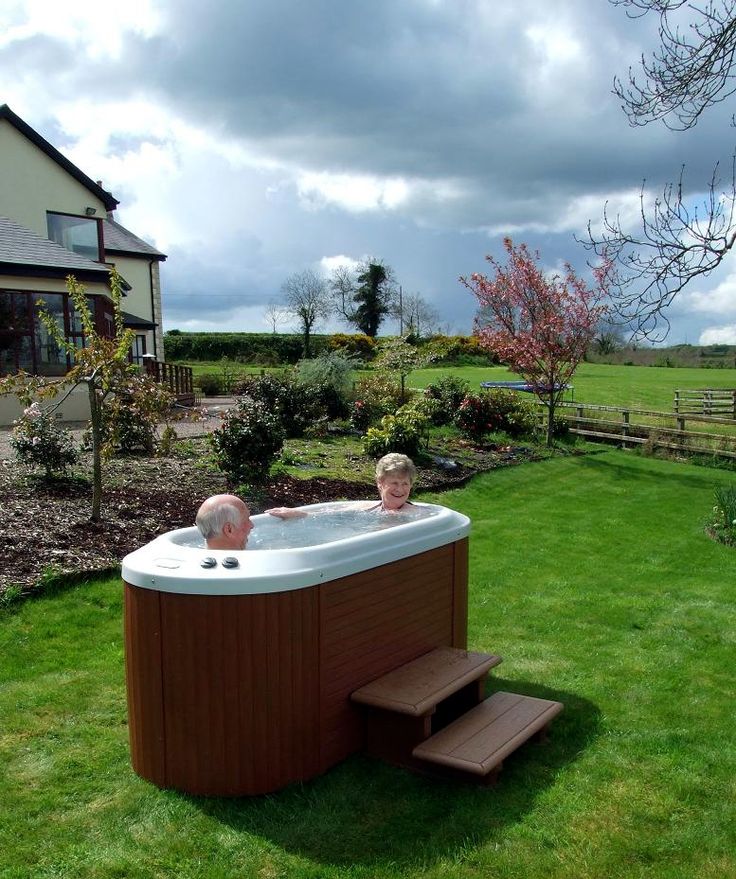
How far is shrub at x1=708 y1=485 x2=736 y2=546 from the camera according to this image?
890 cm

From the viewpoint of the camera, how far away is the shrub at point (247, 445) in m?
9.05

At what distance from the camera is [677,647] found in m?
5.37

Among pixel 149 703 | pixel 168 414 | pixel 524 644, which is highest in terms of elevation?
pixel 168 414

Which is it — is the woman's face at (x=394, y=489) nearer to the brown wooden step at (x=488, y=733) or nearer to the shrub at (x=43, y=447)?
the brown wooden step at (x=488, y=733)

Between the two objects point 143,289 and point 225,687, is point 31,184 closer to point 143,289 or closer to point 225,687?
point 143,289

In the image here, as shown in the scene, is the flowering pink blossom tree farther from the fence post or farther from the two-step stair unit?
the two-step stair unit

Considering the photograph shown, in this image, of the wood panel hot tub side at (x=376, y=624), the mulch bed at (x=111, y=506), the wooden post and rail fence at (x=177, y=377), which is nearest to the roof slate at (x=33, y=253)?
the wooden post and rail fence at (x=177, y=377)

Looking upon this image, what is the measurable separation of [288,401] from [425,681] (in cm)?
1025

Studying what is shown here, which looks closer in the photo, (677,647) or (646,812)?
(646,812)

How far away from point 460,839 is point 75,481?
669cm

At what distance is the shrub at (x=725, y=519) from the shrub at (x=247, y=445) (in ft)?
17.6

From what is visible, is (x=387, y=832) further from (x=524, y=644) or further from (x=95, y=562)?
(x=95, y=562)

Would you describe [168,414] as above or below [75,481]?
above

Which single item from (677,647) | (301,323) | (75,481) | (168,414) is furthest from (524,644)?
(301,323)
